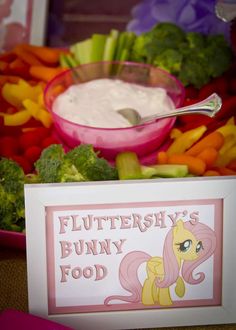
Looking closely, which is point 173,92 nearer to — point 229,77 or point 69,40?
point 229,77

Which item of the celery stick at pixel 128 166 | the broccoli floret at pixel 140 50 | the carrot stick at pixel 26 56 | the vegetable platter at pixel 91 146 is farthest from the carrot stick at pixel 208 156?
the carrot stick at pixel 26 56

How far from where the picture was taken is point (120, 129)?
134 centimetres

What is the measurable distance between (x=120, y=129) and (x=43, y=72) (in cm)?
41

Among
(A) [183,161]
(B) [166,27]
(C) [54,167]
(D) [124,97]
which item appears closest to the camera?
(C) [54,167]

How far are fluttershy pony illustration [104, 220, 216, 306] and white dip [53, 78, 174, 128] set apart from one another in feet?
1.39

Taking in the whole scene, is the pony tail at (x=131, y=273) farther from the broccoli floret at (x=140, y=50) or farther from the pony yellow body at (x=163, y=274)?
the broccoli floret at (x=140, y=50)

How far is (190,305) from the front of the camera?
1063 millimetres

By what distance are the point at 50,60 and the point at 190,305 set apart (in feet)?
2.92

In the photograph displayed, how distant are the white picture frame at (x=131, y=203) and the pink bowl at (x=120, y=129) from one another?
36cm

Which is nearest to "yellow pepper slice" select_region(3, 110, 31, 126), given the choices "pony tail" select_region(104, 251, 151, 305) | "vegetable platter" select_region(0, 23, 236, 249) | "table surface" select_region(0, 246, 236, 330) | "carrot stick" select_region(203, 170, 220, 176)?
"vegetable platter" select_region(0, 23, 236, 249)

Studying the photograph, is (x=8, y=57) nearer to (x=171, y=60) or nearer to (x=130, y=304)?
(x=171, y=60)

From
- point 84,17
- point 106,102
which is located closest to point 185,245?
point 106,102

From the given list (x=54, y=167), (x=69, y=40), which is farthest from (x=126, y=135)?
(x=69, y=40)

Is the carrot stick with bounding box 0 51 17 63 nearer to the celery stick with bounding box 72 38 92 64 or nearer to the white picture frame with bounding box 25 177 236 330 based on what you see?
the celery stick with bounding box 72 38 92 64
